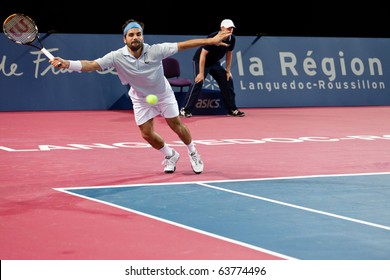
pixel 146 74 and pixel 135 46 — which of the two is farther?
pixel 146 74

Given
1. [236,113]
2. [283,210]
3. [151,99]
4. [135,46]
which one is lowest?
[236,113]

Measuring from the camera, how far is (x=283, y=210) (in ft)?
19.1

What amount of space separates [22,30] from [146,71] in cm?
141

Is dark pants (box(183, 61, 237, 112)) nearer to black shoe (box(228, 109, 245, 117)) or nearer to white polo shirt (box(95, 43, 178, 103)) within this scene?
black shoe (box(228, 109, 245, 117))

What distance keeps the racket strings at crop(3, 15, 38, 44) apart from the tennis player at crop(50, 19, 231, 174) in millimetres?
799

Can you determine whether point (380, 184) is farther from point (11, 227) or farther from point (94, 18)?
point (94, 18)

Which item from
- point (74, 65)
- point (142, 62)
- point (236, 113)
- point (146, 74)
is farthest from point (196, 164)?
point (236, 113)

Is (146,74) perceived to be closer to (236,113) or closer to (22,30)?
(22,30)

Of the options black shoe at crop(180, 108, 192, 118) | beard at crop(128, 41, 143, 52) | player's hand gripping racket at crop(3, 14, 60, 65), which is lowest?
black shoe at crop(180, 108, 192, 118)

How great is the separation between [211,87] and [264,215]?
36.9 ft

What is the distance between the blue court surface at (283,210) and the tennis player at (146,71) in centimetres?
87

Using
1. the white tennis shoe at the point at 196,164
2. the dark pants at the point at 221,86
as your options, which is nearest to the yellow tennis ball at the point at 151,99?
the white tennis shoe at the point at 196,164

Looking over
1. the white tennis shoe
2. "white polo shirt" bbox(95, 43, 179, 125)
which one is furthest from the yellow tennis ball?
the white tennis shoe

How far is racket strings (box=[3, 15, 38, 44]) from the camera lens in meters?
7.53
